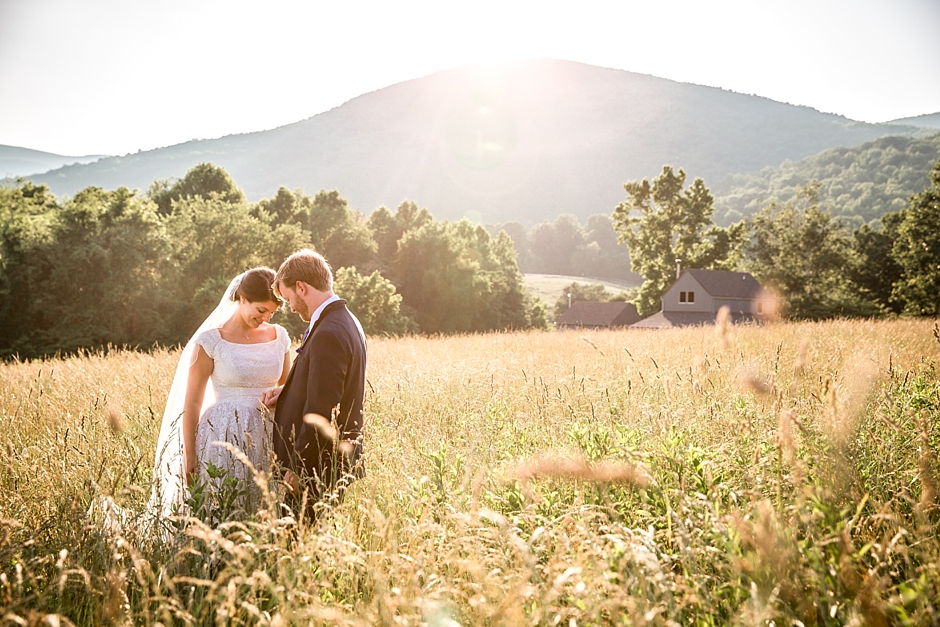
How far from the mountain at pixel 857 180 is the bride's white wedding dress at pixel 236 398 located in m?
80.8

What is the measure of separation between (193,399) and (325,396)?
131 centimetres

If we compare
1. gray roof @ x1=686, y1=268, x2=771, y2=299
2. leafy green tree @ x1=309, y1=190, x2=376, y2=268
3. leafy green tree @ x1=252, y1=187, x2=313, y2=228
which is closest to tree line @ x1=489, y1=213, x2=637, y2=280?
gray roof @ x1=686, y1=268, x2=771, y2=299

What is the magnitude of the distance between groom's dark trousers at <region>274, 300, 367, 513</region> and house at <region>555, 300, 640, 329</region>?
211 ft

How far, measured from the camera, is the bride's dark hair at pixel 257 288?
167 inches

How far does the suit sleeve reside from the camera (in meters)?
3.45

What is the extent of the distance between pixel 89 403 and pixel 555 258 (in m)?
131

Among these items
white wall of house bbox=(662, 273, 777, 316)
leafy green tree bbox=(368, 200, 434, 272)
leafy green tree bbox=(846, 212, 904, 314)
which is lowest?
white wall of house bbox=(662, 273, 777, 316)

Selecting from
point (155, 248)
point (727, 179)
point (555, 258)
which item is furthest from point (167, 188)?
point (727, 179)

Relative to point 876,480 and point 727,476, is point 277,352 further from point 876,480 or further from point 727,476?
point 876,480

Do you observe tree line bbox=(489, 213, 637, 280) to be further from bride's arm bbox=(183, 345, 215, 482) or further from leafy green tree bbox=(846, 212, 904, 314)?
bride's arm bbox=(183, 345, 215, 482)

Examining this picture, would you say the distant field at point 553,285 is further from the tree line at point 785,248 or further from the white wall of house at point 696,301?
Result: the white wall of house at point 696,301

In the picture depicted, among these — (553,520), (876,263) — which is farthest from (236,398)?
(876,263)

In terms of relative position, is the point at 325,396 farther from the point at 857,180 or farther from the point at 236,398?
the point at 857,180

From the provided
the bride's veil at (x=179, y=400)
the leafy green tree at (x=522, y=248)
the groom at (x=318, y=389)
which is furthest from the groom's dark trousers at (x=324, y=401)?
the leafy green tree at (x=522, y=248)
